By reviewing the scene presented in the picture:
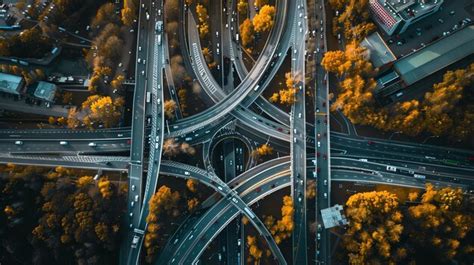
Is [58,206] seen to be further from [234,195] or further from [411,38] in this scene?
[411,38]

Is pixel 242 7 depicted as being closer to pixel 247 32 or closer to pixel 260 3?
pixel 260 3

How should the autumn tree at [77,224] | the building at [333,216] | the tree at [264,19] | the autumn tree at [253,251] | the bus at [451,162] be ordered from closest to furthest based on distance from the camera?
1. the autumn tree at [77,224]
2. the autumn tree at [253,251]
3. the building at [333,216]
4. the bus at [451,162]
5. the tree at [264,19]

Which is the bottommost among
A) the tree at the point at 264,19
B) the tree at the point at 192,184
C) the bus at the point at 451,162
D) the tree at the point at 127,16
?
the tree at the point at 192,184

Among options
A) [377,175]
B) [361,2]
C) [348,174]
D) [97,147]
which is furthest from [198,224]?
[361,2]

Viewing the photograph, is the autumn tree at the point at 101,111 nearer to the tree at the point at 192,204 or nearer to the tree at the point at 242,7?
the tree at the point at 192,204

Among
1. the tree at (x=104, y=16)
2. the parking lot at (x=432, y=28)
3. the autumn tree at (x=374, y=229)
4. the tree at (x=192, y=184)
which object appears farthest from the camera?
the tree at (x=104, y=16)

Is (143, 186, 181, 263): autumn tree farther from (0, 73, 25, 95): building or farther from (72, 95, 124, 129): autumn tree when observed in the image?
(0, 73, 25, 95): building

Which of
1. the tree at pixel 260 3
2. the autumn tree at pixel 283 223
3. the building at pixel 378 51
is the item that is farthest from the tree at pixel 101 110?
the building at pixel 378 51

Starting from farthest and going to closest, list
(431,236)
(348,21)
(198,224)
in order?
(348,21)
(198,224)
(431,236)
